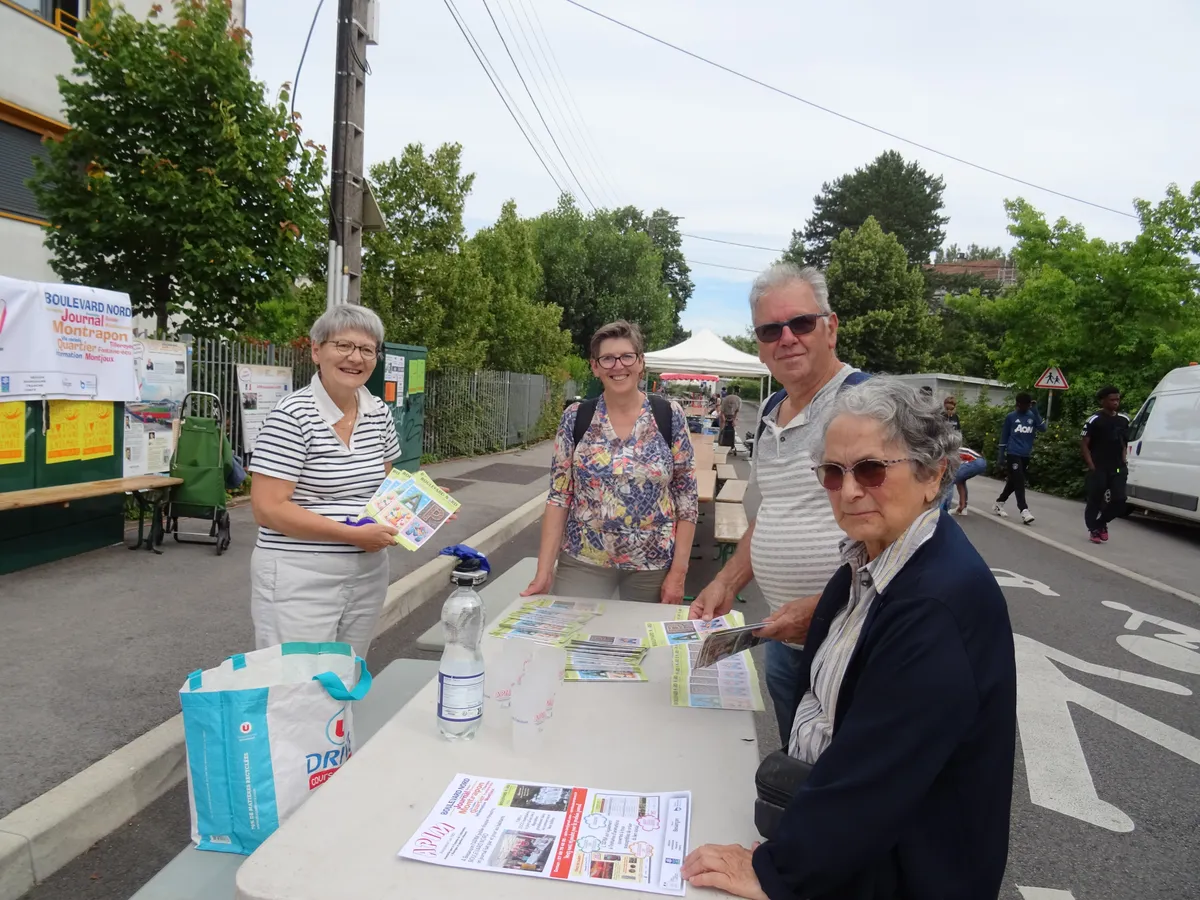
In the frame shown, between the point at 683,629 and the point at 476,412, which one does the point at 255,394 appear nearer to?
the point at 476,412

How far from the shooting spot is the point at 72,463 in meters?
6.27

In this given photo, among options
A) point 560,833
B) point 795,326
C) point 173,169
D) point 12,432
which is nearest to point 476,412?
point 173,169

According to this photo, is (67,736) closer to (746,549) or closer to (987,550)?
(746,549)

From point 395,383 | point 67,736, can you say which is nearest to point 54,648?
point 67,736

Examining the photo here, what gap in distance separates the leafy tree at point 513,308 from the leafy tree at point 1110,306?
39.3ft

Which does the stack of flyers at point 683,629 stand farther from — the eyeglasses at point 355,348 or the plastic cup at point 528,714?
the eyeglasses at point 355,348

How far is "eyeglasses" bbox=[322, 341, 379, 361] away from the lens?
9.08 ft

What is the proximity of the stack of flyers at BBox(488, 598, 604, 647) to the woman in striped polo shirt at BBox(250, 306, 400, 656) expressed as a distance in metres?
0.54

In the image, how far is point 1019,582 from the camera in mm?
7871

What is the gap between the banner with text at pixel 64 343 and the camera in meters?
5.68

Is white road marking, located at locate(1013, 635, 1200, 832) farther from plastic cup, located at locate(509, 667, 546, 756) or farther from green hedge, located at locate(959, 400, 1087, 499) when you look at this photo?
green hedge, located at locate(959, 400, 1087, 499)

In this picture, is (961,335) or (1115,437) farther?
(961,335)

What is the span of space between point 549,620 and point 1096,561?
8744mm

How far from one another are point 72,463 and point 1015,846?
22.5 ft
